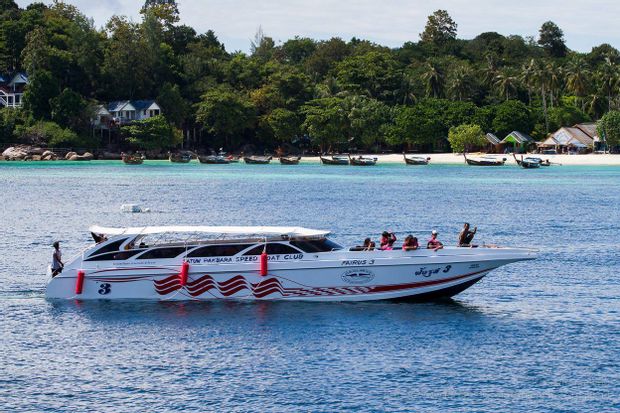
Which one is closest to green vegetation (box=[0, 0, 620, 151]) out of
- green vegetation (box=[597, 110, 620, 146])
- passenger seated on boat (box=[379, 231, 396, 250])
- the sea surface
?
green vegetation (box=[597, 110, 620, 146])

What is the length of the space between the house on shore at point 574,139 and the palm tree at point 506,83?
12294 mm

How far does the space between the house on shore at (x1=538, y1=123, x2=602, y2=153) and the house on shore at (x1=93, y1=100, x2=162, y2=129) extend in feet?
244

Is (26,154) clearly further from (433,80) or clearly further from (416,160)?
(433,80)

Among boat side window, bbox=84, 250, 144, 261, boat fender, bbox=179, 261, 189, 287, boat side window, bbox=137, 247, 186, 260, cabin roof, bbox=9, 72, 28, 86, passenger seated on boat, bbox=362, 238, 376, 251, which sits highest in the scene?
cabin roof, bbox=9, 72, 28, 86

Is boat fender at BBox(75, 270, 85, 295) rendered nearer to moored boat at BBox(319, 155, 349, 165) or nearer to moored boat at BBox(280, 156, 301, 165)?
moored boat at BBox(280, 156, 301, 165)

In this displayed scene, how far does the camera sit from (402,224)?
71.0m

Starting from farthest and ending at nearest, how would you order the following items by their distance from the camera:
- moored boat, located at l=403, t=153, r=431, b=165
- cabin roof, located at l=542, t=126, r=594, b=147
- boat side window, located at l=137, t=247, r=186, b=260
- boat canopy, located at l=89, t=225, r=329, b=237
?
cabin roof, located at l=542, t=126, r=594, b=147, moored boat, located at l=403, t=153, r=431, b=165, boat side window, located at l=137, t=247, r=186, b=260, boat canopy, located at l=89, t=225, r=329, b=237

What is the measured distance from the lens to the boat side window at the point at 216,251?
38.2m

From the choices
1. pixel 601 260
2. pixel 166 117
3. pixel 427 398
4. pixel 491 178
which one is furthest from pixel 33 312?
pixel 166 117

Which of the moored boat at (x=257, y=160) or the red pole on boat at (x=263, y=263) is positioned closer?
the red pole on boat at (x=263, y=263)

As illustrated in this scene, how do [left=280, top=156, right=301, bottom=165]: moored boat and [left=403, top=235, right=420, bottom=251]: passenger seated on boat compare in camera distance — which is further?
→ [left=280, top=156, right=301, bottom=165]: moored boat

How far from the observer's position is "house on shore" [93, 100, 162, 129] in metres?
187

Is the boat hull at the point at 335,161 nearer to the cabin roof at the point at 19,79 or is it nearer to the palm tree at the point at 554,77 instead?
the palm tree at the point at 554,77

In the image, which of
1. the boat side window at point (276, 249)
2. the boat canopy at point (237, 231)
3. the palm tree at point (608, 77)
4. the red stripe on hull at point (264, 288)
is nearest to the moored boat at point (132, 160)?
the palm tree at point (608, 77)
